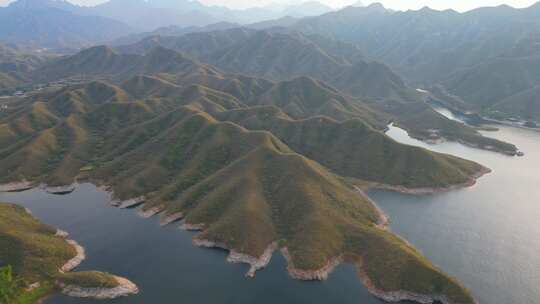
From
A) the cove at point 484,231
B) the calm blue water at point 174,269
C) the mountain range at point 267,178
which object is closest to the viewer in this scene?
the calm blue water at point 174,269

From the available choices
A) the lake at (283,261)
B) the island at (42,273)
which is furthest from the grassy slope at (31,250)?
the lake at (283,261)

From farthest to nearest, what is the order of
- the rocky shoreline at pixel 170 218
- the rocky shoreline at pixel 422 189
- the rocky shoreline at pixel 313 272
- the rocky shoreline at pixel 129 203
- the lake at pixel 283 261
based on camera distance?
1. the rocky shoreline at pixel 422 189
2. the rocky shoreline at pixel 129 203
3. the rocky shoreline at pixel 170 218
4. the rocky shoreline at pixel 313 272
5. the lake at pixel 283 261

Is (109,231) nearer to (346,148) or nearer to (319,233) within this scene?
(319,233)

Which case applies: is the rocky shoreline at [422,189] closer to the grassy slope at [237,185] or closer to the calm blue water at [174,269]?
the grassy slope at [237,185]

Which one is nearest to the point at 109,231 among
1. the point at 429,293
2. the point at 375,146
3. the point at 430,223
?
the point at 429,293

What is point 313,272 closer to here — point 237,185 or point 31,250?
point 237,185

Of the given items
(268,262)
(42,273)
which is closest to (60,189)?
(42,273)
